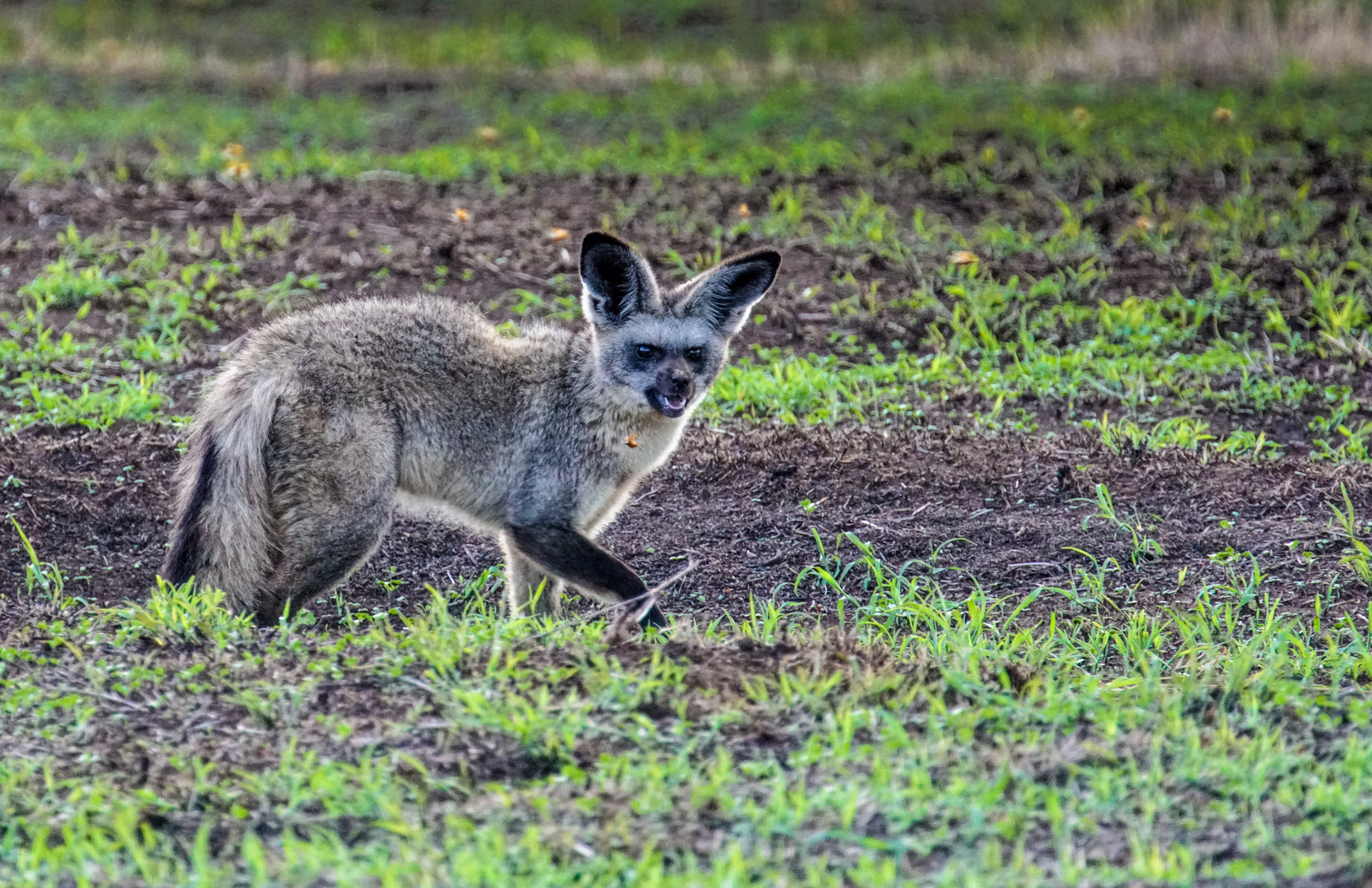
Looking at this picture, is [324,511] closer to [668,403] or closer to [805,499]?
[668,403]

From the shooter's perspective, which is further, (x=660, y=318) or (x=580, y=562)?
(x=660, y=318)

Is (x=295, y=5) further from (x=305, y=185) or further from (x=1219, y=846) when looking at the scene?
(x=1219, y=846)

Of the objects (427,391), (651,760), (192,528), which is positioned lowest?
(651,760)

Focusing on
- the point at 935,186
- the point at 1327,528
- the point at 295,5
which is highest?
the point at 295,5

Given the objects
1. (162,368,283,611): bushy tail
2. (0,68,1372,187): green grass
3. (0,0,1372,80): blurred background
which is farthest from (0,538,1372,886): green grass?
(0,0,1372,80): blurred background

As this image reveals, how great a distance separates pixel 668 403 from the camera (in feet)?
18.3

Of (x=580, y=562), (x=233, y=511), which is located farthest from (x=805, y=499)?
(x=233, y=511)

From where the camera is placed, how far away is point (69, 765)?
4.02 meters

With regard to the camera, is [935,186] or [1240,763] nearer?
[1240,763]

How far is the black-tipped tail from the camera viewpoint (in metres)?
5.16

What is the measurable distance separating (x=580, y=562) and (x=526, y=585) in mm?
506

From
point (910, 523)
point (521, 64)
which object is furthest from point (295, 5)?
point (910, 523)

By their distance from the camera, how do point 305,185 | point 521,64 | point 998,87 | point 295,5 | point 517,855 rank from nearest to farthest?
point 517,855, point 305,185, point 998,87, point 521,64, point 295,5

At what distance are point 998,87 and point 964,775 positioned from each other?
10.1 m
